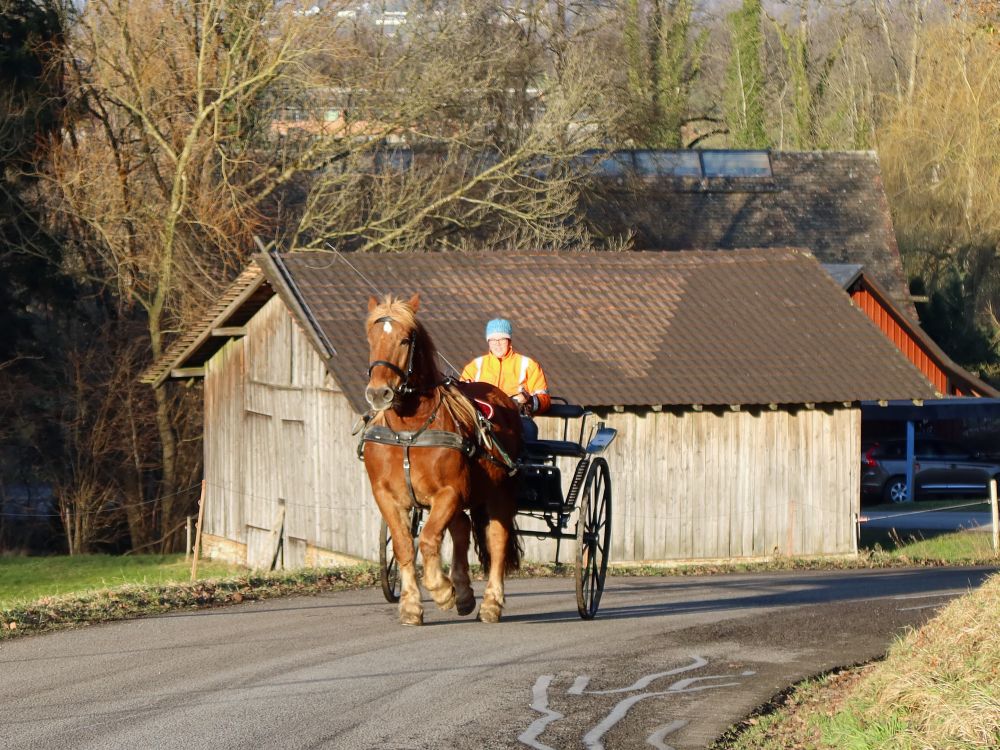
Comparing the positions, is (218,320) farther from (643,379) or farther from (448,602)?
(448,602)

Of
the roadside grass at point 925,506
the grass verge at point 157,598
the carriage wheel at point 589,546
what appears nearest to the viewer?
the grass verge at point 157,598

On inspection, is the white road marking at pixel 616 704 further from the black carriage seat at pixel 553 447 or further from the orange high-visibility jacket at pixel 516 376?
the orange high-visibility jacket at pixel 516 376

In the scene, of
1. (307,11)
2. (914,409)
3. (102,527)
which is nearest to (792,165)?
(914,409)

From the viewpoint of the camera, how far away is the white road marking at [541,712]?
8.35m

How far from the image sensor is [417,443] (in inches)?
430

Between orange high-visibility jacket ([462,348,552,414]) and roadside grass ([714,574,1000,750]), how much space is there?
350 cm

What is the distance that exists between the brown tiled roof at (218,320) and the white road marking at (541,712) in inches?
669

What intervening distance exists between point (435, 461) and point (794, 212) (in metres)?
37.2

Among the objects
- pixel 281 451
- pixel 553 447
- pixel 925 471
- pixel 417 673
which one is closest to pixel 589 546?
pixel 553 447

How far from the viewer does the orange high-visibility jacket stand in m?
12.7

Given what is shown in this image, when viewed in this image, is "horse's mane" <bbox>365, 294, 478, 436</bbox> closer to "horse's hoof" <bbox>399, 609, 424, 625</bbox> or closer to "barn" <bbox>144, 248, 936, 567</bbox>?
"horse's hoof" <bbox>399, 609, 424, 625</bbox>

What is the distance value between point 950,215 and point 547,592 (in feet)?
123

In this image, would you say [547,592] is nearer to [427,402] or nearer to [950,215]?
[427,402]

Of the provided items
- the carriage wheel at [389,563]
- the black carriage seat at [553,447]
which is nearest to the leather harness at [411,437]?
the carriage wheel at [389,563]
